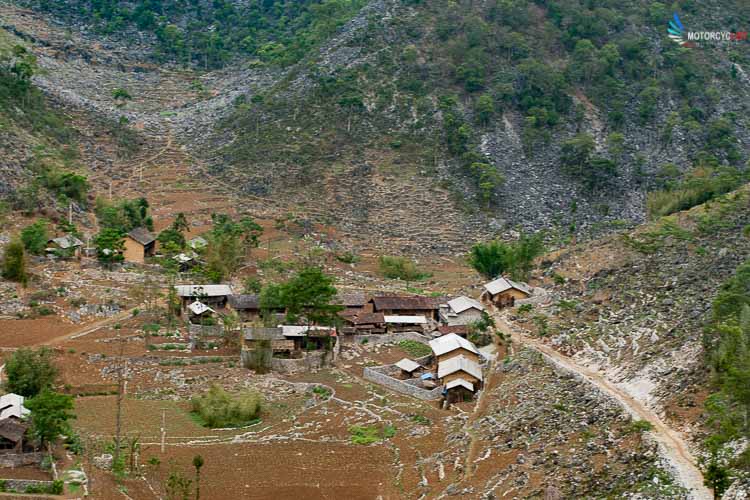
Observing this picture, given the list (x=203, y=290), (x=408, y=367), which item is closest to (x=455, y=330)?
(x=408, y=367)

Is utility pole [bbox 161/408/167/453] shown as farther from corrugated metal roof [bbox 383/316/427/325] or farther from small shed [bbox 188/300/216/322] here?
corrugated metal roof [bbox 383/316/427/325]

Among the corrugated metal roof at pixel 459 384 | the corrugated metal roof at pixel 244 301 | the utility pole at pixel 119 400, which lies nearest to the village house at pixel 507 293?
the corrugated metal roof at pixel 244 301

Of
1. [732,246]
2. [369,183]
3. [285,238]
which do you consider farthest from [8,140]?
[732,246]

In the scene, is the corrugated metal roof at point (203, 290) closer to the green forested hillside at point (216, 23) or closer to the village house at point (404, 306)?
the village house at point (404, 306)

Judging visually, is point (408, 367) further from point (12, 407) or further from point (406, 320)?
point (12, 407)

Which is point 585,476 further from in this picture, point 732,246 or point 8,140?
point 8,140

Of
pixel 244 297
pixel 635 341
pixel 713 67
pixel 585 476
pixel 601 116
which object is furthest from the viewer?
pixel 713 67
